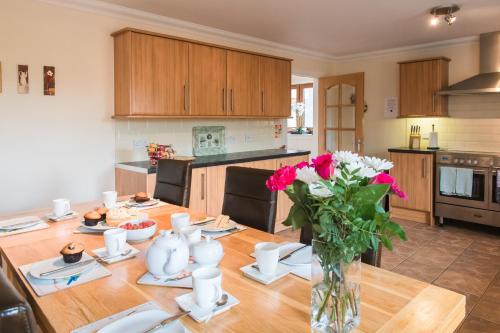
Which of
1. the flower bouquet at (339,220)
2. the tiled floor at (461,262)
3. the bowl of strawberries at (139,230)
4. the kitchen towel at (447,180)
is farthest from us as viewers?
the kitchen towel at (447,180)

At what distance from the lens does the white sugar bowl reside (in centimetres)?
129

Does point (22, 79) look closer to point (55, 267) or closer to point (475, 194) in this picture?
point (55, 267)

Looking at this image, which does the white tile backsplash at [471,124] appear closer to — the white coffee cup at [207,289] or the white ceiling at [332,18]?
the white ceiling at [332,18]

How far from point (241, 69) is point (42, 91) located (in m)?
2.01

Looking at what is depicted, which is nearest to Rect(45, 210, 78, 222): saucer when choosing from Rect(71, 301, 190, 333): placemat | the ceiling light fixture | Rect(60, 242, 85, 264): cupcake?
Rect(60, 242, 85, 264): cupcake

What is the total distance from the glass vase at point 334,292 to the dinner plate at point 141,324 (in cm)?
34

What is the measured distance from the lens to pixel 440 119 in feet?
16.6

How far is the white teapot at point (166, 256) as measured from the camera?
3.97 feet

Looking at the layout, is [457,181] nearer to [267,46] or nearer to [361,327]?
[267,46]

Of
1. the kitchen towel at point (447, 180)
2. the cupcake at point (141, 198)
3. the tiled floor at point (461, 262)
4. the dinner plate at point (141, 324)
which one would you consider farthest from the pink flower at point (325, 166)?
the kitchen towel at point (447, 180)

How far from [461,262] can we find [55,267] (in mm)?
3417

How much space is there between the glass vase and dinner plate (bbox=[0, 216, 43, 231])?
1.49m

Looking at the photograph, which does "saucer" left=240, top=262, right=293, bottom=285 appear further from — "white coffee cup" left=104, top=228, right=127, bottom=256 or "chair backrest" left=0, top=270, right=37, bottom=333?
"chair backrest" left=0, top=270, right=37, bottom=333

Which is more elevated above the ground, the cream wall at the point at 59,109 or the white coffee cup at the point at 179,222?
the cream wall at the point at 59,109
